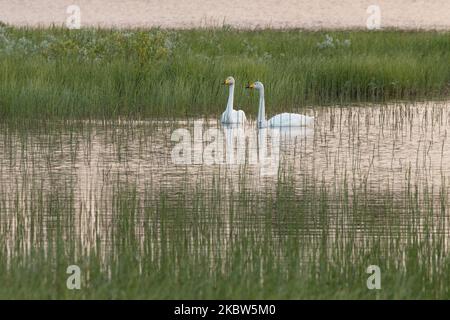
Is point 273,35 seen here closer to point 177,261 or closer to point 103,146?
point 103,146

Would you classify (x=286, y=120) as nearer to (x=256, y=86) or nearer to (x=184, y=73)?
(x=256, y=86)

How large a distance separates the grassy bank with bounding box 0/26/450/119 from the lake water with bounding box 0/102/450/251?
980mm

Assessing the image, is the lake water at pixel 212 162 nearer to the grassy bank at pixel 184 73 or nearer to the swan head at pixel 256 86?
the swan head at pixel 256 86

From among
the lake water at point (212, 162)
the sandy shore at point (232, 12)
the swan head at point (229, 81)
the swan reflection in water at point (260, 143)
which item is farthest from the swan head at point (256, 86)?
the sandy shore at point (232, 12)

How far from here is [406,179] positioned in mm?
14469

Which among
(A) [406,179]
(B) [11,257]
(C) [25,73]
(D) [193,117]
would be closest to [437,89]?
(D) [193,117]

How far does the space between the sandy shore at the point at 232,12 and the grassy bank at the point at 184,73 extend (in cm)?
1687

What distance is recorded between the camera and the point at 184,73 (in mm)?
21547

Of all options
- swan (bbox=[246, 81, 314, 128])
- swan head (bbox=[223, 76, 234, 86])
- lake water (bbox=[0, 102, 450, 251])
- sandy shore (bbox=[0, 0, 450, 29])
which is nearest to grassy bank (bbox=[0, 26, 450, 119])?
swan head (bbox=[223, 76, 234, 86])

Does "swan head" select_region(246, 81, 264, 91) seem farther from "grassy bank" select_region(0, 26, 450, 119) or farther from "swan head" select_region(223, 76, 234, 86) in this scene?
"grassy bank" select_region(0, 26, 450, 119)

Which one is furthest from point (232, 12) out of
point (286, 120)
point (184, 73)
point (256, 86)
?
point (286, 120)

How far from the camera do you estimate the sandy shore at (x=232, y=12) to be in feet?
150

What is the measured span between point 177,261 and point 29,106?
996cm
